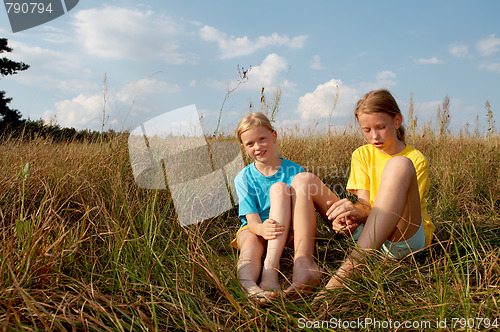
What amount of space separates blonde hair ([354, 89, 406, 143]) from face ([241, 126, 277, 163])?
51cm

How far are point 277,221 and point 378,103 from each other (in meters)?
0.81

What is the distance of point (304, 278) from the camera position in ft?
4.92

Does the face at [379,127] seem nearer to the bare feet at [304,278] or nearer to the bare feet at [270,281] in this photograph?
the bare feet at [304,278]

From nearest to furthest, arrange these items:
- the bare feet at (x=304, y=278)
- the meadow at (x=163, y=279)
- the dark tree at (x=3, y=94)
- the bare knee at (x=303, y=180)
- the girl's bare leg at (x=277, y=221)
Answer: the meadow at (x=163, y=279) → the bare feet at (x=304, y=278) → the girl's bare leg at (x=277, y=221) → the bare knee at (x=303, y=180) → the dark tree at (x=3, y=94)

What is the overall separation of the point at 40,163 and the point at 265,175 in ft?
5.71

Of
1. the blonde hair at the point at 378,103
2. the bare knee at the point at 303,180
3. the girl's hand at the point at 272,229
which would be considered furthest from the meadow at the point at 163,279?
the blonde hair at the point at 378,103

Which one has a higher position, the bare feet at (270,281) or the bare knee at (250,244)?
the bare knee at (250,244)

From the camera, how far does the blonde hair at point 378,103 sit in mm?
1821

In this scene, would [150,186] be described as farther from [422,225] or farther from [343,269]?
[422,225]

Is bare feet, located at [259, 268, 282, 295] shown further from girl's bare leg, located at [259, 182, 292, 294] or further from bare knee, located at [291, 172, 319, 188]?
bare knee, located at [291, 172, 319, 188]

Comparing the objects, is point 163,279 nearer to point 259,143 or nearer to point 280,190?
point 280,190

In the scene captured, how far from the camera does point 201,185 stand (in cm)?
265

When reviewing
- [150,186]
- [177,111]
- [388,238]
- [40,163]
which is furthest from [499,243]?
[40,163]

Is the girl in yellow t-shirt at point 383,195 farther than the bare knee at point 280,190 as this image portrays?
No
